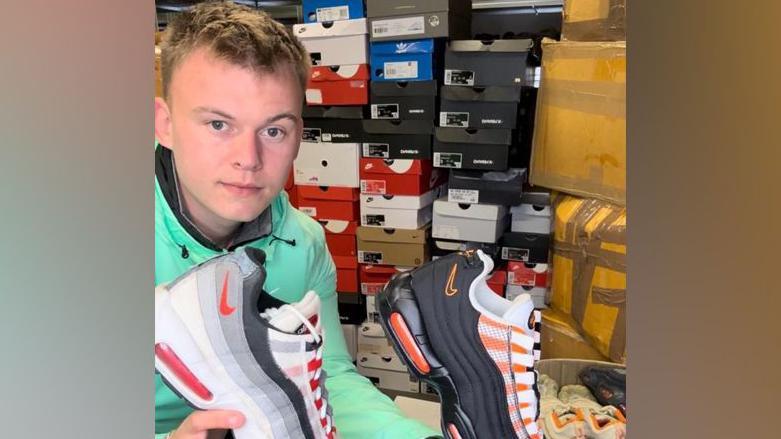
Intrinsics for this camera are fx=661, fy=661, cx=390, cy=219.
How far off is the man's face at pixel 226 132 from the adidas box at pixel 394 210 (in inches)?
35.6

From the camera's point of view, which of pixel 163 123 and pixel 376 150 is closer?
pixel 163 123

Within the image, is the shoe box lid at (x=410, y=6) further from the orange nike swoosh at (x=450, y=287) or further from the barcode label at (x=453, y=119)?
the orange nike swoosh at (x=450, y=287)

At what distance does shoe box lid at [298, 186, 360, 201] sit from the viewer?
5.34ft

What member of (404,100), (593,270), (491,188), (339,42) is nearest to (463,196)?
(491,188)

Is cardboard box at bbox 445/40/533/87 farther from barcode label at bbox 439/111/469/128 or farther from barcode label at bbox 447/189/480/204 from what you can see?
barcode label at bbox 447/189/480/204

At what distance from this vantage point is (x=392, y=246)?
158 cm

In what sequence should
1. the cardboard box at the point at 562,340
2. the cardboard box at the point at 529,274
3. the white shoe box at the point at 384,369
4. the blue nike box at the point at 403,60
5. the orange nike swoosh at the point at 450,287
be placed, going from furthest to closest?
1. the blue nike box at the point at 403,60
2. the cardboard box at the point at 529,274
3. the cardboard box at the point at 562,340
4. the white shoe box at the point at 384,369
5. the orange nike swoosh at the point at 450,287

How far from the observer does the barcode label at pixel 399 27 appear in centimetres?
167

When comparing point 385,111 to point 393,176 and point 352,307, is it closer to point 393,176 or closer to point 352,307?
point 393,176

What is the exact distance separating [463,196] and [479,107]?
23 centimetres

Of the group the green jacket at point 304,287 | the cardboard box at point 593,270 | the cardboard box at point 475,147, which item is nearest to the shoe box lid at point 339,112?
the cardboard box at point 475,147

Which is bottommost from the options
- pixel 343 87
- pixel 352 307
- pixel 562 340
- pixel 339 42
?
pixel 562 340
